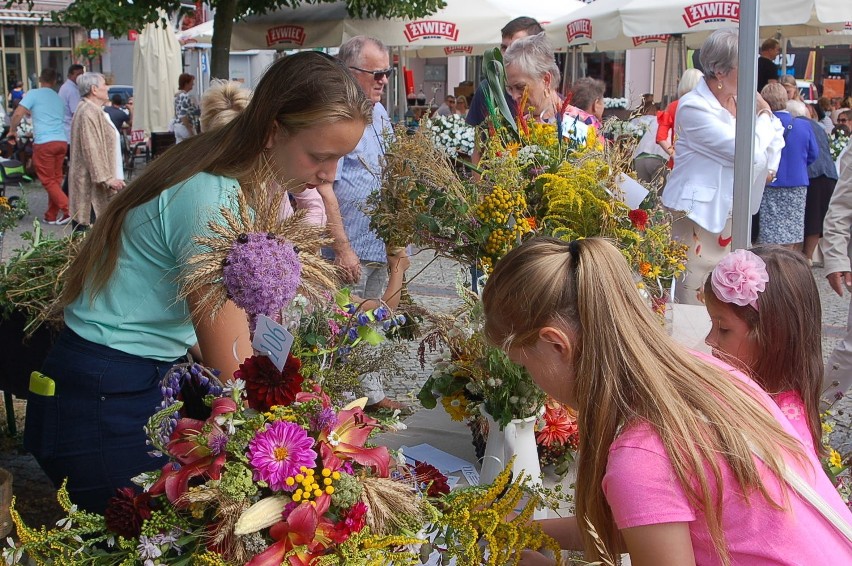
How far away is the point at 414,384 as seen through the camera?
4.30m

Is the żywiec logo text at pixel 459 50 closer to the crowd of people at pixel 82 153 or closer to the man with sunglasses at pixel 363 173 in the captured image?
the crowd of people at pixel 82 153

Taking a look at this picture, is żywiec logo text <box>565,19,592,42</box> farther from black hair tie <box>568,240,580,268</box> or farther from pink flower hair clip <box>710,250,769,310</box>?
black hair tie <box>568,240,580,268</box>

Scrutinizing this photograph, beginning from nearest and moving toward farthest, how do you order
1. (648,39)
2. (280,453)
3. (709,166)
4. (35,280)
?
(280,453)
(35,280)
(709,166)
(648,39)

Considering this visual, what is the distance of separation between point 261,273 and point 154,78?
38.4ft

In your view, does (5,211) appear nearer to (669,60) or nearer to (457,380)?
(457,380)

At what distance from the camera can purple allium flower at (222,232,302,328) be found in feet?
4.09

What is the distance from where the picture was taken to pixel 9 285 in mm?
2822

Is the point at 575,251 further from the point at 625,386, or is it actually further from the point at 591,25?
the point at 591,25

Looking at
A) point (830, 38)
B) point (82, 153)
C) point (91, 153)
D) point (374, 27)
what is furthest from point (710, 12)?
point (82, 153)

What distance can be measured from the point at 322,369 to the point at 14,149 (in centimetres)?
1252

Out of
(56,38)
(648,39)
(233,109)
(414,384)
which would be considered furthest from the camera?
(56,38)

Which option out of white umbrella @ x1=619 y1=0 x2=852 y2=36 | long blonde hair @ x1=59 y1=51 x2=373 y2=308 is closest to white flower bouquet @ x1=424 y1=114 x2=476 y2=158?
long blonde hair @ x1=59 y1=51 x2=373 y2=308

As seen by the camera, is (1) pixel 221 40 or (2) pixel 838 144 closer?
(1) pixel 221 40

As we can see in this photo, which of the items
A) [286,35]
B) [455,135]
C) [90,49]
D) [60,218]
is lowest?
[60,218]
